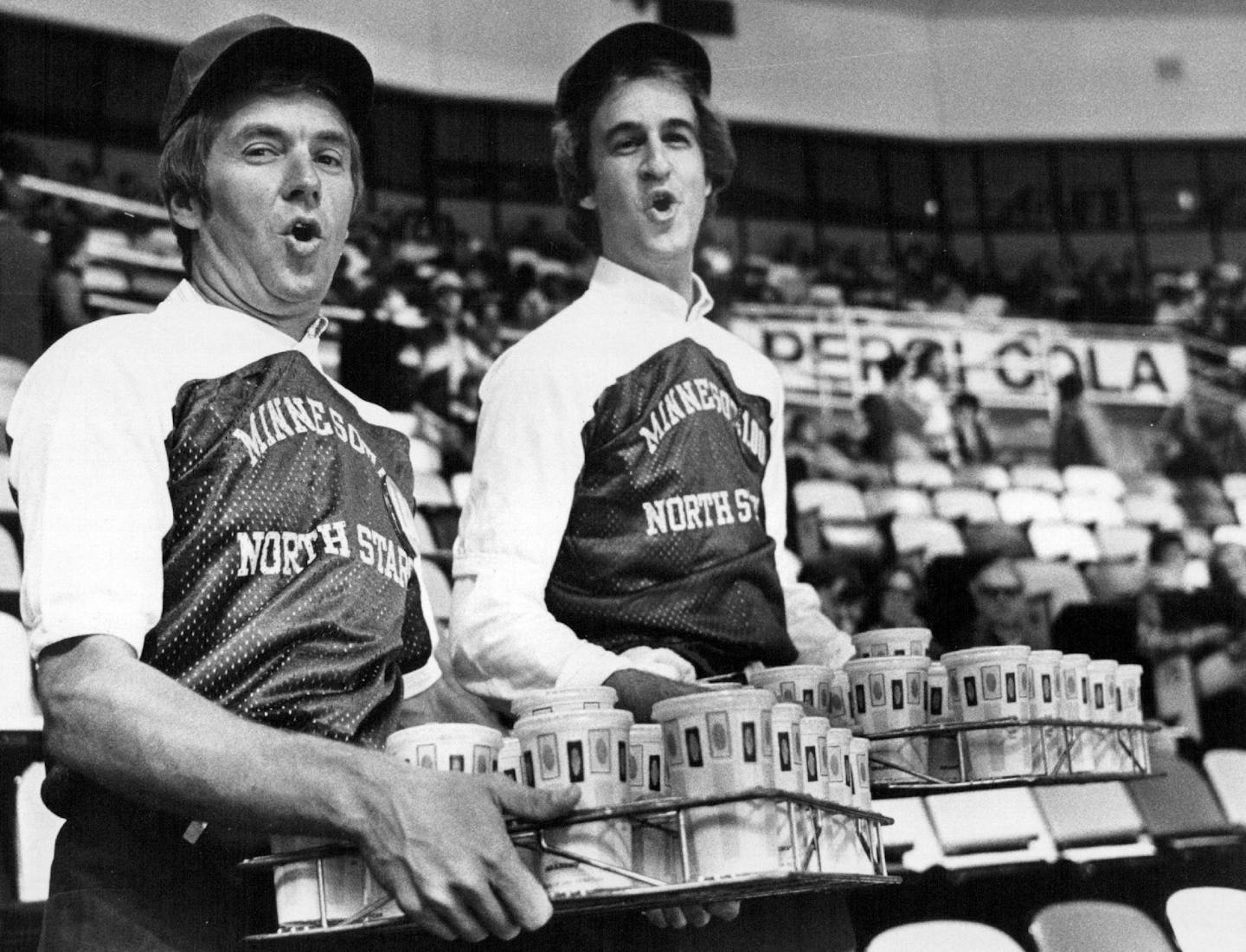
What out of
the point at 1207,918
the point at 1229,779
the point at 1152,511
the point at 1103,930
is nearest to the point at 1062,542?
the point at 1152,511

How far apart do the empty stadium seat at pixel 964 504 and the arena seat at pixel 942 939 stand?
295cm

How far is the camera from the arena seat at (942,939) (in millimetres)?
2668

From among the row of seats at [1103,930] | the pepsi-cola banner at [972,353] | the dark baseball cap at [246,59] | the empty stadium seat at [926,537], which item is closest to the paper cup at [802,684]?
the dark baseball cap at [246,59]

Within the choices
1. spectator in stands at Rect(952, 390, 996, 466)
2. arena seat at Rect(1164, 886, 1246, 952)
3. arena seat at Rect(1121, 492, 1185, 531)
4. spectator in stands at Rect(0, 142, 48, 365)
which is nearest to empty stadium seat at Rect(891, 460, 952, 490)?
spectator in stands at Rect(952, 390, 996, 466)

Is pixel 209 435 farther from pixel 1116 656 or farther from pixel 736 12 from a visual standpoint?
pixel 736 12

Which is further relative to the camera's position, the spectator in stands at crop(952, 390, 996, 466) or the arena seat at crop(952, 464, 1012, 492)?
the spectator in stands at crop(952, 390, 996, 466)

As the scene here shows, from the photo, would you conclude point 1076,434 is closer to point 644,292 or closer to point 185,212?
point 644,292

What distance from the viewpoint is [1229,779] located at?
12.6 ft

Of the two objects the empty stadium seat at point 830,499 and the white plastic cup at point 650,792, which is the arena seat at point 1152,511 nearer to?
the empty stadium seat at point 830,499

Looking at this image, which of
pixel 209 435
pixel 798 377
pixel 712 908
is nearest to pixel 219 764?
pixel 209 435

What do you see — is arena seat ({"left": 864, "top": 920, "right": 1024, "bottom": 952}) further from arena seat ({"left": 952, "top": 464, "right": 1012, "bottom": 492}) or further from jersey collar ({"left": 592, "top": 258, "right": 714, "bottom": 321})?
arena seat ({"left": 952, "top": 464, "right": 1012, "bottom": 492})

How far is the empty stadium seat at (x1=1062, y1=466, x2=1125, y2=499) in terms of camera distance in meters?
5.64

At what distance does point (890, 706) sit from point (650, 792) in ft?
1.47

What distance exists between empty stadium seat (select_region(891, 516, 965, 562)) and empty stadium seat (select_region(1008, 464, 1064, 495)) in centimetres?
52
